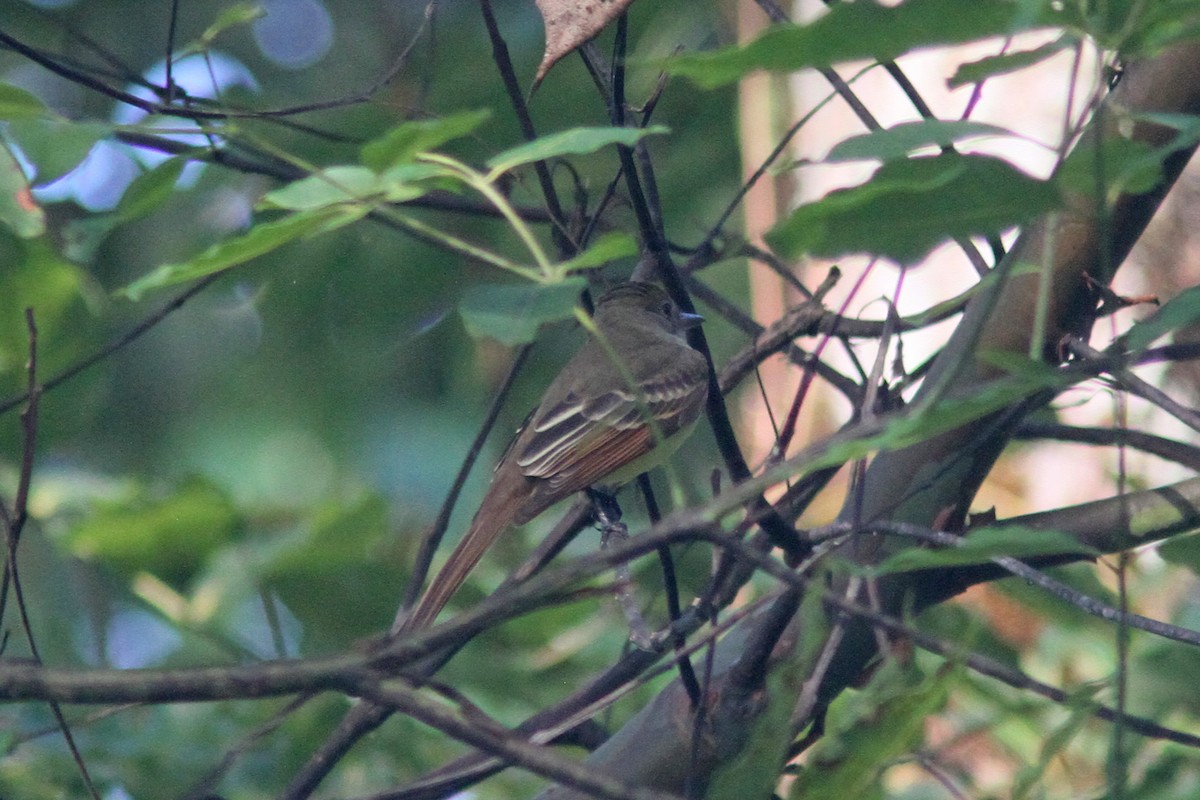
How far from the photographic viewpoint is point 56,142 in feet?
6.20

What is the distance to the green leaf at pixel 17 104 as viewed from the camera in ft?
5.63

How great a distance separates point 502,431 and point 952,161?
4.92m

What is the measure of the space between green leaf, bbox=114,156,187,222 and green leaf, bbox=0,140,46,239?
0.15 m

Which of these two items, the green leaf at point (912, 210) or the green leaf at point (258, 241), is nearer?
the green leaf at point (912, 210)

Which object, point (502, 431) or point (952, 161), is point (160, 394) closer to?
point (502, 431)

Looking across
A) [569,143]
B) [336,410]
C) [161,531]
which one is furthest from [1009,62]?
[336,410]

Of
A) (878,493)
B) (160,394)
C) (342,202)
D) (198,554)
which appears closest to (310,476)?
(160,394)

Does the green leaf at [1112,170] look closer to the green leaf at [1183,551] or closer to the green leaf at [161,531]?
the green leaf at [1183,551]

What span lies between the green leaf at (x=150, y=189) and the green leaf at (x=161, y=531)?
1414 millimetres

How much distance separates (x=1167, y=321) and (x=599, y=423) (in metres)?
2.94

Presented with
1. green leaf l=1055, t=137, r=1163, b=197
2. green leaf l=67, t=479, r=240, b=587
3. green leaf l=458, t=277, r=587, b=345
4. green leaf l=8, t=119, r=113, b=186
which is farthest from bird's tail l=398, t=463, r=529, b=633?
green leaf l=1055, t=137, r=1163, b=197

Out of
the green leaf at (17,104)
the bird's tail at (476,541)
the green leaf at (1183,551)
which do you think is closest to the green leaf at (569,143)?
the green leaf at (17,104)

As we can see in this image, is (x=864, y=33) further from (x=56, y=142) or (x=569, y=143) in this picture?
(x=56, y=142)

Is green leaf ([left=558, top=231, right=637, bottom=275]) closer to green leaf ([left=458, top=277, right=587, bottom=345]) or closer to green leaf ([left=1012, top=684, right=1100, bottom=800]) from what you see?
green leaf ([left=458, top=277, right=587, bottom=345])
